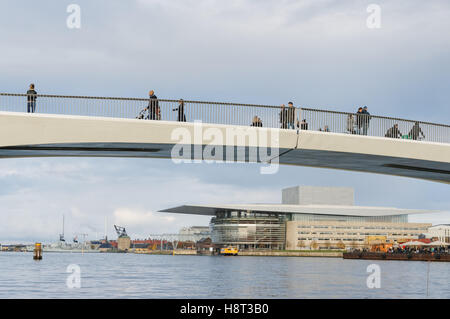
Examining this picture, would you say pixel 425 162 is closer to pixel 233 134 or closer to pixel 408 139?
pixel 408 139

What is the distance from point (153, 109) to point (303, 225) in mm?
103663

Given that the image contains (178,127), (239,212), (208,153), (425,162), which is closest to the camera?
(178,127)

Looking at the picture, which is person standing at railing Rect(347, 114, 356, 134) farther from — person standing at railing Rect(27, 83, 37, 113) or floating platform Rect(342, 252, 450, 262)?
floating platform Rect(342, 252, 450, 262)

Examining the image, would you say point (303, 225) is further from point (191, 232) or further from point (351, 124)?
point (351, 124)

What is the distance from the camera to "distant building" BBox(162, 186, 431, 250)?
402 feet

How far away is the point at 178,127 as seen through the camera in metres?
23.0

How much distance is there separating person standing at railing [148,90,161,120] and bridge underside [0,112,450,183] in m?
0.37

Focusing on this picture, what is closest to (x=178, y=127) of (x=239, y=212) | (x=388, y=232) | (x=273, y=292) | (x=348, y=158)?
(x=348, y=158)

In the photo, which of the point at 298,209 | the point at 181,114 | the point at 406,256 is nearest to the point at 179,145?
the point at 181,114

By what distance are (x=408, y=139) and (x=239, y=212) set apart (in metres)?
98.8

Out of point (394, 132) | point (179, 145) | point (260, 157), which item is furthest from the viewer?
point (260, 157)

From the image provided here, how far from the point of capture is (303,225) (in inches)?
4892
